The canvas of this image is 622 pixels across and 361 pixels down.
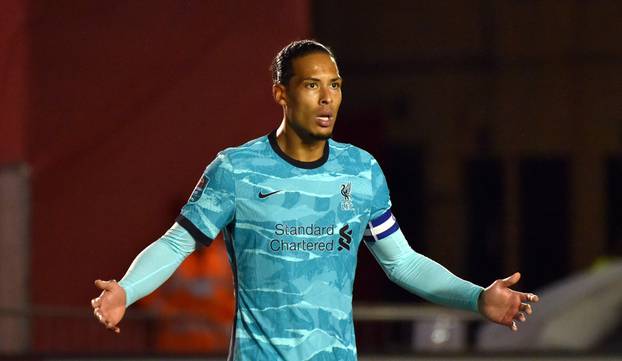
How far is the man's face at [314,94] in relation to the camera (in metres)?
4.10

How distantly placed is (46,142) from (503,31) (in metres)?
11.0

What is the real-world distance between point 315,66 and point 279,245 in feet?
1.66

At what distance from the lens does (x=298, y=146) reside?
4215 millimetres

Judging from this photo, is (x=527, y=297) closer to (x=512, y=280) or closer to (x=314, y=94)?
(x=512, y=280)

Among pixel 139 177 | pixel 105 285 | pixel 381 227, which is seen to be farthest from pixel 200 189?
pixel 139 177

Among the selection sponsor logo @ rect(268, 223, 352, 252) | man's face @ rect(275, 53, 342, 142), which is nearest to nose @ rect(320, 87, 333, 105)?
man's face @ rect(275, 53, 342, 142)

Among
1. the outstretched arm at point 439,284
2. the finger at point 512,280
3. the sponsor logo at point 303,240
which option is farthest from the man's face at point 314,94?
the finger at point 512,280

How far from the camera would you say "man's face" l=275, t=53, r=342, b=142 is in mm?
4102

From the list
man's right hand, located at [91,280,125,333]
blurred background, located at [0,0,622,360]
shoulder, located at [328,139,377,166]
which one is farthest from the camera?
blurred background, located at [0,0,622,360]

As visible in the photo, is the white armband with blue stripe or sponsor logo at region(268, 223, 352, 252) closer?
sponsor logo at region(268, 223, 352, 252)

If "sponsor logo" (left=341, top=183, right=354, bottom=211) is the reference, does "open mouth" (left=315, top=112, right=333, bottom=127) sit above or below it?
above

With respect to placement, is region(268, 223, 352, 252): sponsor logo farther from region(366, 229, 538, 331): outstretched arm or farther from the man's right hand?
the man's right hand

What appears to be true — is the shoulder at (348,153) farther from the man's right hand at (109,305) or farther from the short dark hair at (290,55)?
the man's right hand at (109,305)

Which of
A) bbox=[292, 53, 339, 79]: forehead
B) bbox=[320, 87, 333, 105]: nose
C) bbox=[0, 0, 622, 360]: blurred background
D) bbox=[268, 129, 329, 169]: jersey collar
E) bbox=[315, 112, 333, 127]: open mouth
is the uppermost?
bbox=[292, 53, 339, 79]: forehead
